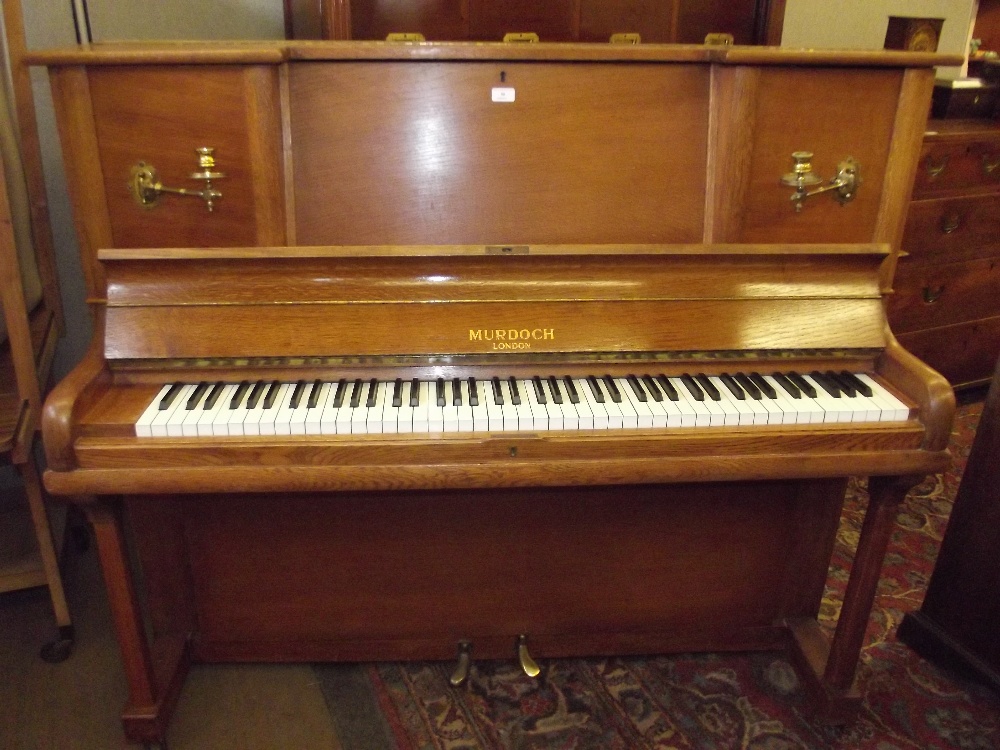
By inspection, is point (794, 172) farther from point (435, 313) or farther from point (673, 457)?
point (435, 313)

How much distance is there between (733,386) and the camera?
1588mm

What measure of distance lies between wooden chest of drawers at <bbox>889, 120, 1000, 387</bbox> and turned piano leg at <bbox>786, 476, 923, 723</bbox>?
1647mm

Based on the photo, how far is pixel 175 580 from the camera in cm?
191

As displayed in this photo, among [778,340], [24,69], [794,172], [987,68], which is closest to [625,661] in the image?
[778,340]

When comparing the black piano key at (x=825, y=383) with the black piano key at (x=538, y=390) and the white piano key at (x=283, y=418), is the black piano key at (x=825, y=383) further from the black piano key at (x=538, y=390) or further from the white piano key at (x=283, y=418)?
the white piano key at (x=283, y=418)

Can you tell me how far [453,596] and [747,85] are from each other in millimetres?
1371

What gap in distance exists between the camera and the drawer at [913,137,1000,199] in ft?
9.96

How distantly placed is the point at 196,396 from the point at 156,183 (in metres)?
0.46

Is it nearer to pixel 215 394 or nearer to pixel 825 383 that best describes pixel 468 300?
pixel 215 394

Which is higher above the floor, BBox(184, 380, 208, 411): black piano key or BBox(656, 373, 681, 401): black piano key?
BBox(656, 373, 681, 401): black piano key

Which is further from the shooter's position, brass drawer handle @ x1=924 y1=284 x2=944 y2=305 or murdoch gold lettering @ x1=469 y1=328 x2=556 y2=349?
brass drawer handle @ x1=924 y1=284 x2=944 y2=305

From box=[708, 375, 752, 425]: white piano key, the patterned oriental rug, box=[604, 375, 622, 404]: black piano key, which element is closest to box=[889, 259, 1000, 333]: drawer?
the patterned oriental rug

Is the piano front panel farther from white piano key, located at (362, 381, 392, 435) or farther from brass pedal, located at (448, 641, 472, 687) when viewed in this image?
brass pedal, located at (448, 641, 472, 687)

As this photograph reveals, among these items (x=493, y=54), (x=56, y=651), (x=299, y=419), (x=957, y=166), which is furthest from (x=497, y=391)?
(x=957, y=166)
